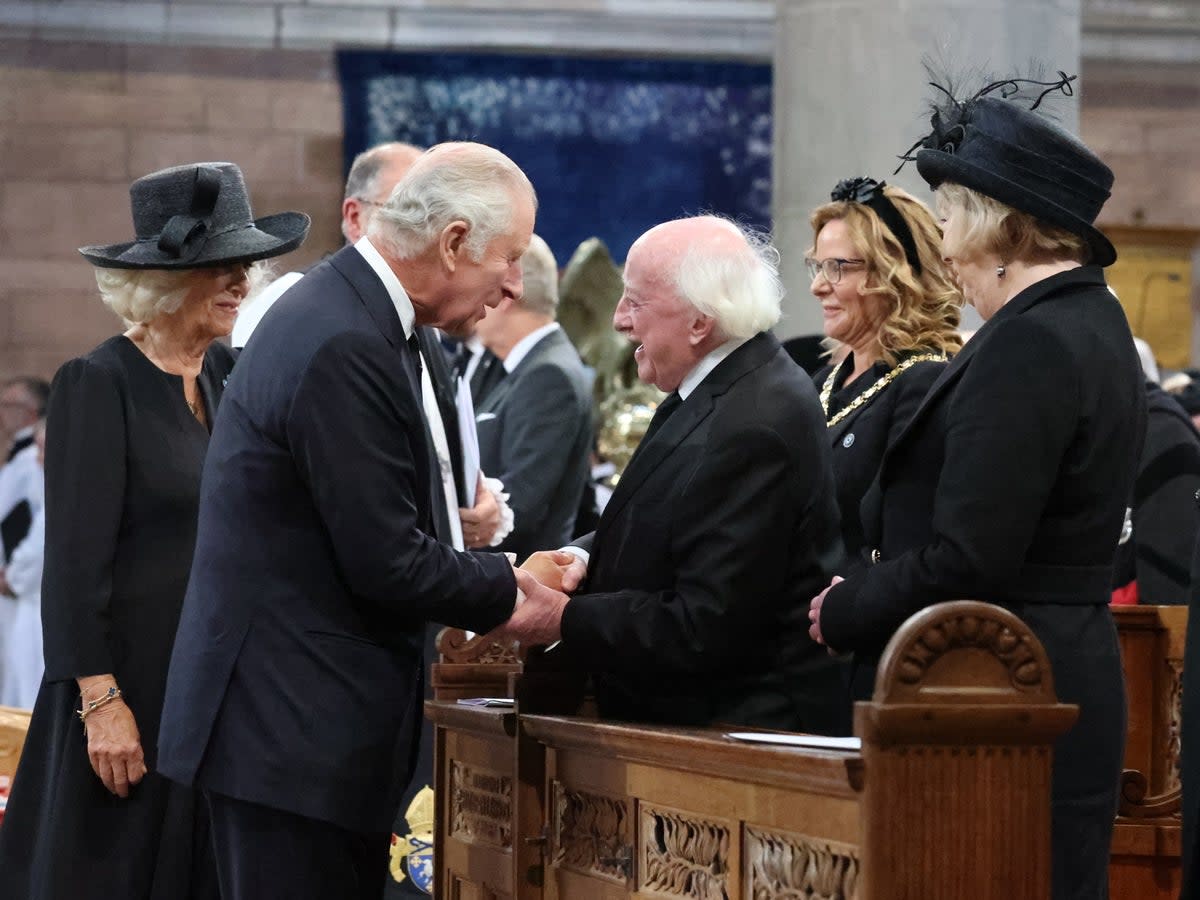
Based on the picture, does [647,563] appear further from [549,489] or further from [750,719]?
[549,489]

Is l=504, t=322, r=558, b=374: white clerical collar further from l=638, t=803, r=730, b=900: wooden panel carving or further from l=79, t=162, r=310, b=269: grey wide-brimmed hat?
l=638, t=803, r=730, b=900: wooden panel carving

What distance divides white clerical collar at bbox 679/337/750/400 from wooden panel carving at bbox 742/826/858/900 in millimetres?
955

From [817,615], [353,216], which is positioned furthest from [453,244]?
[353,216]

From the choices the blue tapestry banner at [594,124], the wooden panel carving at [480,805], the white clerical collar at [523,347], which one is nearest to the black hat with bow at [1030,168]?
the wooden panel carving at [480,805]

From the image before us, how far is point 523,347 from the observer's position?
220 inches

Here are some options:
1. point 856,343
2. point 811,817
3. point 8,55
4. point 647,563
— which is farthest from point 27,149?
point 811,817

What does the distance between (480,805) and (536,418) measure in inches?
84.4

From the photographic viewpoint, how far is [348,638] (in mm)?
2891

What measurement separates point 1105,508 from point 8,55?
8386 millimetres

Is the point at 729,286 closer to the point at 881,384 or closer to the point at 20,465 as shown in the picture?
the point at 881,384

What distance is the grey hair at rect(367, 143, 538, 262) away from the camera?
9.98ft

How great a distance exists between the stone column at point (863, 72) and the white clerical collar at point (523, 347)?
5.96 ft

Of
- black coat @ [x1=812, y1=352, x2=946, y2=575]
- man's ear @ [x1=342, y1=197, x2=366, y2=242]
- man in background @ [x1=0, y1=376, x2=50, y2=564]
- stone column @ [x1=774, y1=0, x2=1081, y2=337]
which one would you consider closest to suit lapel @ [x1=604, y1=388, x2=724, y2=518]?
black coat @ [x1=812, y1=352, x2=946, y2=575]

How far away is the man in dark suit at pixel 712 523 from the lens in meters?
3.03
